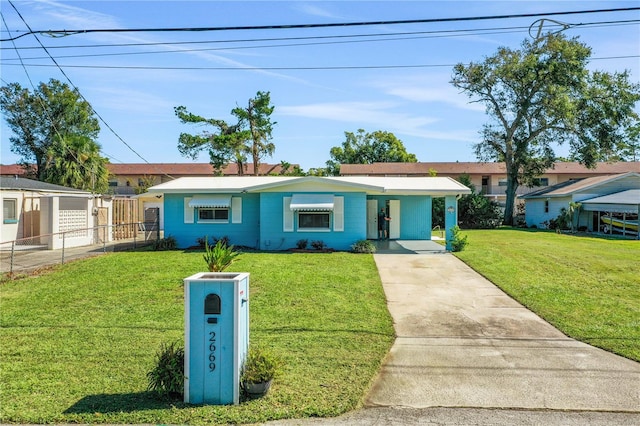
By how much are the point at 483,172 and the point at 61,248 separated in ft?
134

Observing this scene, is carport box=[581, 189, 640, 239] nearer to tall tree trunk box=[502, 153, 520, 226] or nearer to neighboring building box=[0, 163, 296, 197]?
tall tree trunk box=[502, 153, 520, 226]

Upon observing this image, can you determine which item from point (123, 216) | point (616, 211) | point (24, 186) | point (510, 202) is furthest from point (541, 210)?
point (24, 186)

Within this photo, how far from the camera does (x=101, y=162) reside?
34469mm

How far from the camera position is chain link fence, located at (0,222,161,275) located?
1479 centimetres

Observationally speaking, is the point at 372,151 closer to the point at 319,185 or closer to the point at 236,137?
the point at 236,137

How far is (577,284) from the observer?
12188 mm

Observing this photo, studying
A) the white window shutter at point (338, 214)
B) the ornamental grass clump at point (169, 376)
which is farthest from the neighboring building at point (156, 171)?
the ornamental grass clump at point (169, 376)

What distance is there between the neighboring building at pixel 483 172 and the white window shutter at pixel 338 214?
95.8 feet

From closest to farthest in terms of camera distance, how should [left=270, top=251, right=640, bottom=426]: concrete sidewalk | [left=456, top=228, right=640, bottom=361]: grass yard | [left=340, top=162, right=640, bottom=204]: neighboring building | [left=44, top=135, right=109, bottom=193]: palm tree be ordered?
1. [left=270, top=251, right=640, bottom=426]: concrete sidewalk
2. [left=456, top=228, right=640, bottom=361]: grass yard
3. [left=44, top=135, right=109, bottom=193]: palm tree
4. [left=340, top=162, right=640, bottom=204]: neighboring building

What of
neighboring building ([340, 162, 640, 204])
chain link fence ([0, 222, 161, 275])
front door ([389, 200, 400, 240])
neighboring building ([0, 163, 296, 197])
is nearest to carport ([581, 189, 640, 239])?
front door ([389, 200, 400, 240])

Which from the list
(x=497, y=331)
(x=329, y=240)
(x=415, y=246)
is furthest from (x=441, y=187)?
(x=497, y=331)

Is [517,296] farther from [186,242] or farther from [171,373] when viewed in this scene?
[186,242]

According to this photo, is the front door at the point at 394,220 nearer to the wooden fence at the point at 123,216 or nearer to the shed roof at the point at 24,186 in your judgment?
the wooden fence at the point at 123,216

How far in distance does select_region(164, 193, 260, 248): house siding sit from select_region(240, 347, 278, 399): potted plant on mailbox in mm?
15640
